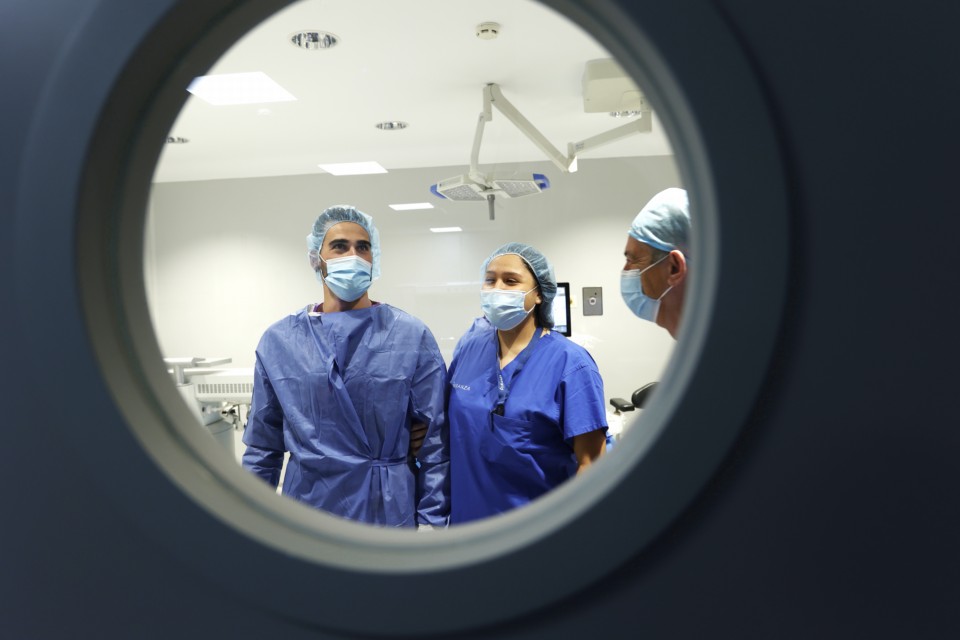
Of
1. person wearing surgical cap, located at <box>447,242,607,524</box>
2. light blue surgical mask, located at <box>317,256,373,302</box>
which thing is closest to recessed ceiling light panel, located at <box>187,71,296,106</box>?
light blue surgical mask, located at <box>317,256,373,302</box>

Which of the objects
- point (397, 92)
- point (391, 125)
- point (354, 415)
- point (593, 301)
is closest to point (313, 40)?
point (397, 92)

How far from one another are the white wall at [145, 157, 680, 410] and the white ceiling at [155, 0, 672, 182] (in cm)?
12

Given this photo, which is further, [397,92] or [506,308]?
[397,92]

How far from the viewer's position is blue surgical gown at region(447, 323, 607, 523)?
1.22 meters

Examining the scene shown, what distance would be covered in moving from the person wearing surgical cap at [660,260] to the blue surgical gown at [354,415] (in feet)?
1.38

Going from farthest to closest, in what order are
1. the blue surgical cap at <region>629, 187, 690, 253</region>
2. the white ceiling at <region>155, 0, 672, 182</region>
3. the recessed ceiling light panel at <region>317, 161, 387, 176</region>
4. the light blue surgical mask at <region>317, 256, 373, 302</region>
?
1. the recessed ceiling light panel at <region>317, 161, 387, 176</region>
2. the white ceiling at <region>155, 0, 672, 182</region>
3. the light blue surgical mask at <region>317, 256, 373, 302</region>
4. the blue surgical cap at <region>629, 187, 690, 253</region>

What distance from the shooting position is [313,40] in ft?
6.57

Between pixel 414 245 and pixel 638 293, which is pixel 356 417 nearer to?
pixel 638 293

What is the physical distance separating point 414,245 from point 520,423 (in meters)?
2.44

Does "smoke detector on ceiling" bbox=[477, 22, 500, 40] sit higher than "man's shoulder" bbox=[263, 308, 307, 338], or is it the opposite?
"smoke detector on ceiling" bbox=[477, 22, 500, 40]

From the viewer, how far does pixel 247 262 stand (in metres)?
3.72

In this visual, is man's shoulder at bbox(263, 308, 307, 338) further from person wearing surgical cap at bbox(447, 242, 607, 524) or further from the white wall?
the white wall

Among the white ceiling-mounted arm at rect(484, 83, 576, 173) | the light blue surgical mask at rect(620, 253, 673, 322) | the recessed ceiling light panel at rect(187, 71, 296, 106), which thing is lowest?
the light blue surgical mask at rect(620, 253, 673, 322)

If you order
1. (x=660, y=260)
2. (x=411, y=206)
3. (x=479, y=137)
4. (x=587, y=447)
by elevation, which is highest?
(x=479, y=137)
